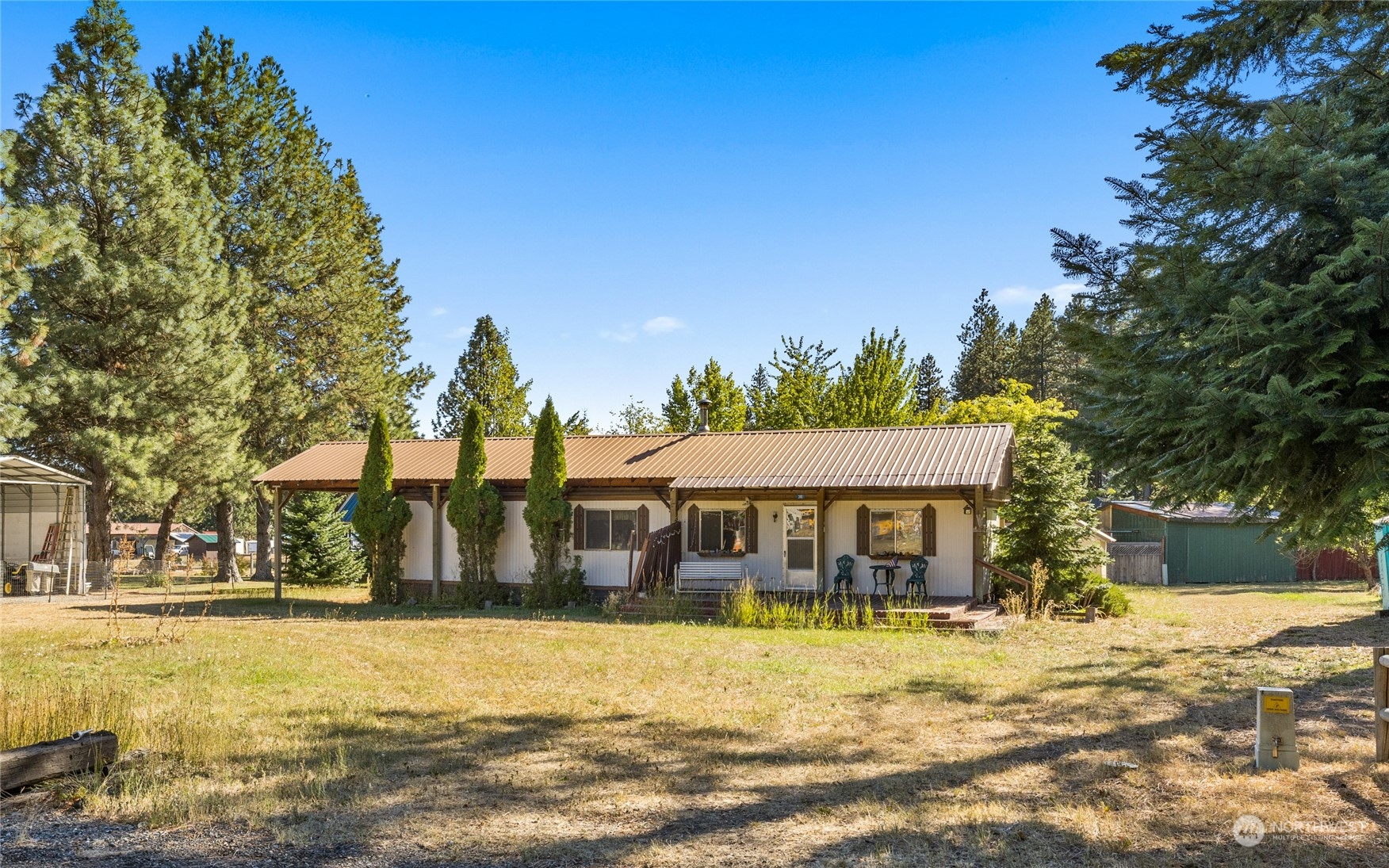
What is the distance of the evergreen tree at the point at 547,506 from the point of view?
1941 centimetres

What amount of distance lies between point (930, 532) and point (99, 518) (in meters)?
22.4

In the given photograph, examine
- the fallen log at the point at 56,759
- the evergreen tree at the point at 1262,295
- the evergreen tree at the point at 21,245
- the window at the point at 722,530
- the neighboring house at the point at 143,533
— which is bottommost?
the neighboring house at the point at 143,533

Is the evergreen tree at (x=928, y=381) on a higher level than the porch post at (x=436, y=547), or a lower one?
higher

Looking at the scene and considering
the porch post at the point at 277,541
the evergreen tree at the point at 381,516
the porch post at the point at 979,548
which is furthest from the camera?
the porch post at the point at 277,541

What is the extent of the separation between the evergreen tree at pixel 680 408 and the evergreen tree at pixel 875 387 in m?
6.56

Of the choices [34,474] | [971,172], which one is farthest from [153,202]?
[971,172]

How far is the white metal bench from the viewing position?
18.8m

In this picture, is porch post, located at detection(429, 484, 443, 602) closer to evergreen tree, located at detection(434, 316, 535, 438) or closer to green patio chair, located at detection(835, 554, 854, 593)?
green patio chair, located at detection(835, 554, 854, 593)

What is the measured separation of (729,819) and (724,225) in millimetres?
17038

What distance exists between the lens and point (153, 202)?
24.1m

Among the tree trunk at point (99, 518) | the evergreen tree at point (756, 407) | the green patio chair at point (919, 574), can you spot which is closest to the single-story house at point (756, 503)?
the green patio chair at point (919, 574)

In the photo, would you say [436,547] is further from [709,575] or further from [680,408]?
[680,408]

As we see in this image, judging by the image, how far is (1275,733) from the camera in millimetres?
6516

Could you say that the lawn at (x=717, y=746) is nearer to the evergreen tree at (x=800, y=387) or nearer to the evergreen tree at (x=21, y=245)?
the evergreen tree at (x=21, y=245)
